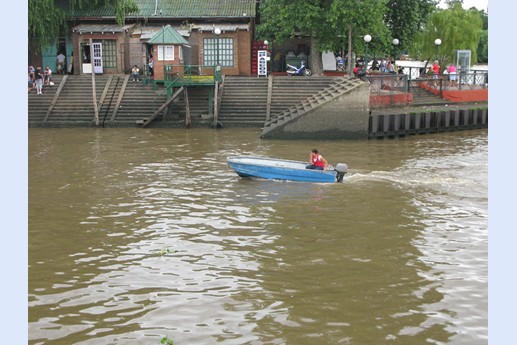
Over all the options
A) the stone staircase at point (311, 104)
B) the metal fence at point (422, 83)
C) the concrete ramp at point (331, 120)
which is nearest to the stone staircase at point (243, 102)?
the stone staircase at point (311, 104)

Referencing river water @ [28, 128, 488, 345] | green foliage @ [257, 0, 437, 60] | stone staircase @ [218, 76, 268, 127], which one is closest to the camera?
river water @ [28, 128, 488, 345]

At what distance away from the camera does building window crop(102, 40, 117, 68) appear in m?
47.2

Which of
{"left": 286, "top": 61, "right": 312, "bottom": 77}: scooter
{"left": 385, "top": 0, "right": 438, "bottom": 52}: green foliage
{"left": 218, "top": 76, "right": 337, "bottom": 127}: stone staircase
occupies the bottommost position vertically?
{"left": 218, "top": 76, "right": 337, "bottom": 127}: stone staircase

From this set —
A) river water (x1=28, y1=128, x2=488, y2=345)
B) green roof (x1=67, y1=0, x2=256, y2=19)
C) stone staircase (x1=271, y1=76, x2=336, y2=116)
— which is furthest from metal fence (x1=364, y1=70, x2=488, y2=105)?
green roof (x1=67, y1=0, x2=256, y2=19)

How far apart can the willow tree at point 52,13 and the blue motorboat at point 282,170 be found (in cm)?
2345

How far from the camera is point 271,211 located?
21281 millimetres

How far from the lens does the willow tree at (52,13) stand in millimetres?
44375

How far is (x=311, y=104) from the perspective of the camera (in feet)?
121

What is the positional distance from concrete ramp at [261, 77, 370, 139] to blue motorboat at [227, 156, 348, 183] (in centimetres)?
1034

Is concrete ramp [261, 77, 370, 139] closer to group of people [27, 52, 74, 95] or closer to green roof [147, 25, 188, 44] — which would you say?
green roof [147, 25, 188, 44]

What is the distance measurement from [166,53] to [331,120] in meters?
11.7

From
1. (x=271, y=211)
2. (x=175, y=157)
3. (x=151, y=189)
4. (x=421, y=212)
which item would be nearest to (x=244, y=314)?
(x=271, y=211)

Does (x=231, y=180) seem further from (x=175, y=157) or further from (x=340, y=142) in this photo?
(x=340, y=142)

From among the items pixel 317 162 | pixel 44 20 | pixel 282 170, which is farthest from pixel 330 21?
pixel 282 170
